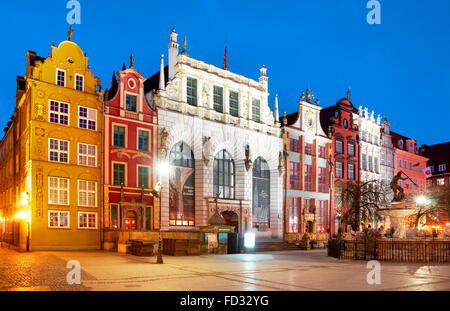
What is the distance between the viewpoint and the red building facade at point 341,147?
5628cm

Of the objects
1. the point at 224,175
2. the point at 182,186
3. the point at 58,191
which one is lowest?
the point at 58,191

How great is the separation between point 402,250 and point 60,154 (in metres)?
23.3

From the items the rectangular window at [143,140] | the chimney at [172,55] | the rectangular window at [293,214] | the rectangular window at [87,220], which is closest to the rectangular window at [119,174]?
the rectangular window at [143,140]

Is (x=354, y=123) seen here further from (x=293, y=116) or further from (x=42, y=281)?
(x=42, y=281)

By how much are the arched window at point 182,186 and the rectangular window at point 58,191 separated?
916cm

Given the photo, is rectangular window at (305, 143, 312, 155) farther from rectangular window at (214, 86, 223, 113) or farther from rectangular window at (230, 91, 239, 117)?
rectangular window at (214, 86, 223, 113)

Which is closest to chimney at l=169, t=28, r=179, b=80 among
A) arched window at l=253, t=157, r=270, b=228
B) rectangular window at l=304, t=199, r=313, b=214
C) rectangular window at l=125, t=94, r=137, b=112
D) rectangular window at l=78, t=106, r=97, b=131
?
rectangular window at l=125, t=94, r=137, b=112

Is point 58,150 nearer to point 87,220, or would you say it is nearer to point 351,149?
point 87,220

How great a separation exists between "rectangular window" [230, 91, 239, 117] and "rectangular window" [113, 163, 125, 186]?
44.6 feet

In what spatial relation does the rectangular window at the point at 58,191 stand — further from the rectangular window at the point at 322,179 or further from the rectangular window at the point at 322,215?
the rectangular window at the point at 322,179

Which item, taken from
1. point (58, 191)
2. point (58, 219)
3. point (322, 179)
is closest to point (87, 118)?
point (58, 191)

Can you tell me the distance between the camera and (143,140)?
1544 inches

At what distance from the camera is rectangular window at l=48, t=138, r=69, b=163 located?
111ft

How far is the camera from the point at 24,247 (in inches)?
1315
